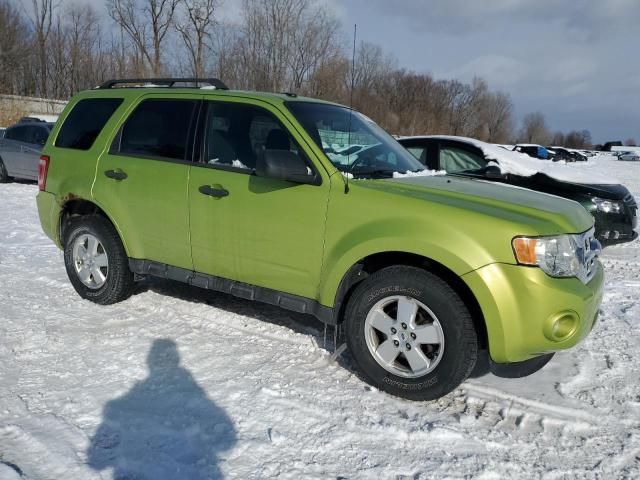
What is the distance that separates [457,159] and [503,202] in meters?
4.70

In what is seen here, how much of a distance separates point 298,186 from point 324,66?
800cm

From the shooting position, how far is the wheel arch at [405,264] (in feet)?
10.6

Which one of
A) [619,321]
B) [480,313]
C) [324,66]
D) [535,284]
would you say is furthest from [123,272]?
[324,66]

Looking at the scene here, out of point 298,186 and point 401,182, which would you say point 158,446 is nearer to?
point 298,186

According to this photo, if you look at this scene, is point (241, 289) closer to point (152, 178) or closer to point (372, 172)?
point (152, 178)

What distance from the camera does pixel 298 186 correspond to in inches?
142

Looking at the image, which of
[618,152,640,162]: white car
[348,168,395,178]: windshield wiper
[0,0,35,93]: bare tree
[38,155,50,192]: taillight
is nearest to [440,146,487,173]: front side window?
[348,168,395,178]: windshield wiper

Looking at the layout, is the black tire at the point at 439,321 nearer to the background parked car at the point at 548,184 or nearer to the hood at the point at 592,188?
the background parked car at the point at 548,184

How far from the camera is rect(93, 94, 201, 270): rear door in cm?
423

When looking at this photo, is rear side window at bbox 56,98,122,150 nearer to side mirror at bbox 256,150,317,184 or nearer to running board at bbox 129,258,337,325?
running board at bbox 129,258,337,325

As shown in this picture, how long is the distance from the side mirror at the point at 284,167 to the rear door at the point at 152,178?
0.90m

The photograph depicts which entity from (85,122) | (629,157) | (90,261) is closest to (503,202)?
(90,261)

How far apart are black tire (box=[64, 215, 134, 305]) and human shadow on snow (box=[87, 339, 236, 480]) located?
1.45m

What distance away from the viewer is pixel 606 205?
6.93m
